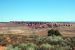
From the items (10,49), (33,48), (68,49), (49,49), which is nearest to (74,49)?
(68,49)

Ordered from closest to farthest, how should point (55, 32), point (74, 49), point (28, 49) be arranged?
point (28, 49)
point (74, 49)
point (55, 32)

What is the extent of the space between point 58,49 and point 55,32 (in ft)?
85.8

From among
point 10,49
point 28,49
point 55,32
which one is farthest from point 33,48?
point 55,32

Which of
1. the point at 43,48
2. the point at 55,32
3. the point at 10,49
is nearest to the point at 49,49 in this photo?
the point at 43,48

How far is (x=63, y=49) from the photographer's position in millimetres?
23406

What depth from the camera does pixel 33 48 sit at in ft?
76.2

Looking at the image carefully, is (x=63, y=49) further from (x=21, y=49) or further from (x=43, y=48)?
(x=21, y=49)

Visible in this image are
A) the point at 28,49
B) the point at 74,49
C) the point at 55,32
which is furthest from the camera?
the point at 55,32

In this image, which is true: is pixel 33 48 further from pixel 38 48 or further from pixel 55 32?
pixel 55 32

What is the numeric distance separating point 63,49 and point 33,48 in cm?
301

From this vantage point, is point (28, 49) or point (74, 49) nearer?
point (28, 49)

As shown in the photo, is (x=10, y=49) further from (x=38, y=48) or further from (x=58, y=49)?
(x=58, y=49)

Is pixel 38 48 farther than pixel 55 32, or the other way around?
pixel 55 32

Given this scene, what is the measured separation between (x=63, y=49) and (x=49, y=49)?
1407 millimetres
